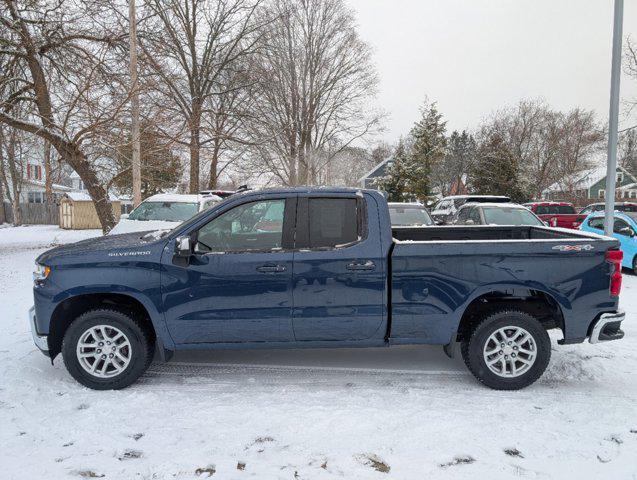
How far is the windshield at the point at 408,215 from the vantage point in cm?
1120

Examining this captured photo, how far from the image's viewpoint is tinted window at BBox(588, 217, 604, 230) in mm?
12370

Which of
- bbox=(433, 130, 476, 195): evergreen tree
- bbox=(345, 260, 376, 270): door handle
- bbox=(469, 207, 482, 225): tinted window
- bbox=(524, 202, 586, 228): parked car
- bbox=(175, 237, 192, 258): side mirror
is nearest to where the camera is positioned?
bbox=(175, 237, 192, 258): side mirror

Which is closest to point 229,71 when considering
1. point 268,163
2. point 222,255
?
point 268,163

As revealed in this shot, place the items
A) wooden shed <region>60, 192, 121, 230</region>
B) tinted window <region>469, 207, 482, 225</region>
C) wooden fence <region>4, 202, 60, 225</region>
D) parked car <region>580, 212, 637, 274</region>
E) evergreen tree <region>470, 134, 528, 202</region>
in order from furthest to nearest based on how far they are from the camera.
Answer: evergreen tree <region>470, 134, 528, 202</region> < wooden fence <region>4, 202, 60, 225</region> < wooden shed <region>60, 192, 121, 230</region> < tinted window <region>469, 207, 482, 225</region> < parked car <region>580, 212, 637, 274</region>

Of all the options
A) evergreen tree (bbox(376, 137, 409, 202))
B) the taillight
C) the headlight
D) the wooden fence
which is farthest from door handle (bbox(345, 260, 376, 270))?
the wooden fence

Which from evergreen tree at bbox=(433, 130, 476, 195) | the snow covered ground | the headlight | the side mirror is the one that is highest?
evergreen tree at bbox=(433, 130, 476, 195)

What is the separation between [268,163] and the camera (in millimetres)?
32469

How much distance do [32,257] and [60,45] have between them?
6.75 m

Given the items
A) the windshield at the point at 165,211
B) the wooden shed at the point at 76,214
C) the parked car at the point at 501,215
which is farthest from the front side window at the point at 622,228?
the wooden shed at the point at 76,214

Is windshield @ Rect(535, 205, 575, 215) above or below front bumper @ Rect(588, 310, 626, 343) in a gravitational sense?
above

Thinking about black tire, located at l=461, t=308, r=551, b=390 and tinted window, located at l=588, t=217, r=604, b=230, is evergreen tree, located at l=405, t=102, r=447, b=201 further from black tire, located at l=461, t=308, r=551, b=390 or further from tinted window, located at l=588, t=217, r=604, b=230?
black tire, located at l=461, t=308, r=551, b=390

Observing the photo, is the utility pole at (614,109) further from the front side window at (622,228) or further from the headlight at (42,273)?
the headlight at (42,273)

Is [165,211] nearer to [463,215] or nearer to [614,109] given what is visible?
[463,215]

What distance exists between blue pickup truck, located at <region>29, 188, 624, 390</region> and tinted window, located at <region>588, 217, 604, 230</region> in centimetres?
928
